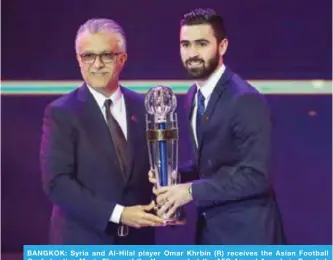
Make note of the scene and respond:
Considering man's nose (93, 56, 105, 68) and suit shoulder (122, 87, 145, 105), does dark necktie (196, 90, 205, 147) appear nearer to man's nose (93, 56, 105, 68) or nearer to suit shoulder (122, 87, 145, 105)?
suit shoulder (122, 87, 145, 105)

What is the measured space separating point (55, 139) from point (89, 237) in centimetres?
29

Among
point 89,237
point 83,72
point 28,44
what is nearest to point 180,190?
point 89,237

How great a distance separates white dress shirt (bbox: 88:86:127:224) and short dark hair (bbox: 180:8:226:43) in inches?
10.7

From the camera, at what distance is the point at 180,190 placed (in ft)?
5.71

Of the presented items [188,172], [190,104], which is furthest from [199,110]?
[188,172]

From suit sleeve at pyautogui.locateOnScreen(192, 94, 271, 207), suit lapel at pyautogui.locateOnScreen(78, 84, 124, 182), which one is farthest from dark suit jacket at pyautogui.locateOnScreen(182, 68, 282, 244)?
suit lapel at pyautogui.locateOnScreen(78, 84, 124, 182)

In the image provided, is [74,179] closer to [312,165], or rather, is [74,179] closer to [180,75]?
[180,75]

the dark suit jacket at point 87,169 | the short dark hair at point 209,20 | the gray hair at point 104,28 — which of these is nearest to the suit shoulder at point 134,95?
the dark suit jacket at point 87,169

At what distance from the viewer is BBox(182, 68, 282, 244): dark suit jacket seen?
1698mm

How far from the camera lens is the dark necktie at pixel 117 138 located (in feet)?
5.82

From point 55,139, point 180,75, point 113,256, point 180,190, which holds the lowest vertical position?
point 113,256

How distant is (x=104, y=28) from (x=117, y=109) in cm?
23

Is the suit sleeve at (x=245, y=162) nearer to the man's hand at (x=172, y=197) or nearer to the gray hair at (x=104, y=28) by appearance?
the man's hand at (x=172, y=197)

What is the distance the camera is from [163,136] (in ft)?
5.52
